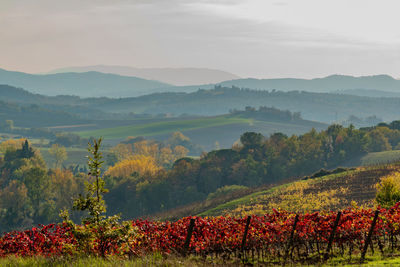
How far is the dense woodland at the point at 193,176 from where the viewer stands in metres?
131

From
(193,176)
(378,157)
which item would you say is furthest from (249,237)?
(378,157)

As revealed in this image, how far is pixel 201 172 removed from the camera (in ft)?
466

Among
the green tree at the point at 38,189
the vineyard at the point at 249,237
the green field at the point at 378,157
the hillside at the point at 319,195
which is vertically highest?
the vineyard at the point at 249,237

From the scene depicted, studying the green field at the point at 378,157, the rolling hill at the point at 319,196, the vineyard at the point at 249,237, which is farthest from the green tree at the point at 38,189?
the vineyard at the point at 249,237

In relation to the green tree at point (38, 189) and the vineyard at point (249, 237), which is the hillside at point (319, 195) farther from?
the green tree at point (38, 189)

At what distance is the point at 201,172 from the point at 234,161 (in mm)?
12060

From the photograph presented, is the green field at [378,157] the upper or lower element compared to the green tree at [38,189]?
upper

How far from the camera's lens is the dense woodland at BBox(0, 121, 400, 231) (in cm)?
13112

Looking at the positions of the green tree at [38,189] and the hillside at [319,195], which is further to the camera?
the green tree at [38,189]

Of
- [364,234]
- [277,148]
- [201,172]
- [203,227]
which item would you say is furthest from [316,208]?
[277,148]

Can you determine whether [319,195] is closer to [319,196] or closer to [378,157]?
[319,196]

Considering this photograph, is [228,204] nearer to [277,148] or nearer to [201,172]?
[201,172]

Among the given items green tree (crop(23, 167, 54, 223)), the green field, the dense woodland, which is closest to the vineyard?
the dense woodland

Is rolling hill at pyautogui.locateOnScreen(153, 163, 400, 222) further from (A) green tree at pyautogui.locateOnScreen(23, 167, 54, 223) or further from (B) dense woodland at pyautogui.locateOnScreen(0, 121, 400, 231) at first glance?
(A) green tree at pyautogui.locateOnScreen(23, 167, 54, 223)
